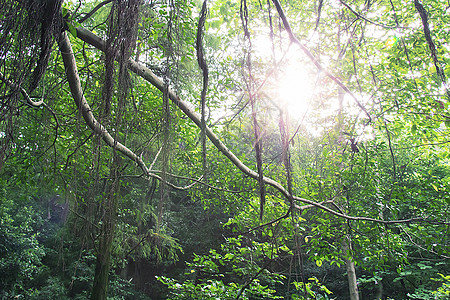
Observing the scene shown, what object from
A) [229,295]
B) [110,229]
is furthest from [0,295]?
[110,229]

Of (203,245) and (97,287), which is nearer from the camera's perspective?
(97,287)

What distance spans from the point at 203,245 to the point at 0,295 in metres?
5.68

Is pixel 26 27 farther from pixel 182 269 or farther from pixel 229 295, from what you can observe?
pixel 182 269

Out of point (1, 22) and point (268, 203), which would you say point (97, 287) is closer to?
point (268, 203)

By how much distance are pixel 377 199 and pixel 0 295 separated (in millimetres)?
9027

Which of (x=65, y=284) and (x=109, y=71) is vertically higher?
(x=109, y=71)

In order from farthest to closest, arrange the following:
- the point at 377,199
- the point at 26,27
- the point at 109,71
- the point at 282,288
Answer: the point at 282,288
the point at 377,199
the point at 26,27
the point at 109,71

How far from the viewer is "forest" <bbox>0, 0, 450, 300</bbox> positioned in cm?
92

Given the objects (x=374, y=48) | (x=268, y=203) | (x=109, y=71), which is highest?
(x=374, y=48)

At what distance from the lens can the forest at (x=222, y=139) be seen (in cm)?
92

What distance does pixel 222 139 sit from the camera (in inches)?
150

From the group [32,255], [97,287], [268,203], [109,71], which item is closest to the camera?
[109,71]

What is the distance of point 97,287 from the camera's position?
3.93 meters

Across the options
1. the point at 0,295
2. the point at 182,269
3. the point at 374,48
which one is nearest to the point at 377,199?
the point at 374,48
